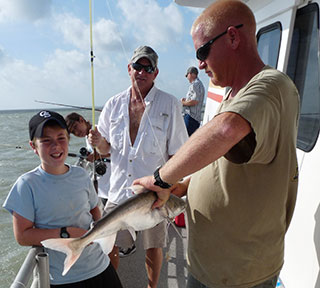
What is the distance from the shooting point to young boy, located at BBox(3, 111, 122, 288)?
198 cm

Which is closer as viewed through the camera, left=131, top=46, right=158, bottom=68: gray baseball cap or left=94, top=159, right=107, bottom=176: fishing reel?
left=131, top=46, right=158, bottom=68: gray baseball cap

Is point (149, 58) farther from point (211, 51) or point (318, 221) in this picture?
point (318, 221)

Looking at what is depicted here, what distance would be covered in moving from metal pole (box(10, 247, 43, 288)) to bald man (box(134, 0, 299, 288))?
0.74 metres

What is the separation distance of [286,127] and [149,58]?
A: 214 centimetres

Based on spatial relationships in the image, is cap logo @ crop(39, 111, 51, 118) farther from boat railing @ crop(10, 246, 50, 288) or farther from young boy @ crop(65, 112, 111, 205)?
young boy @ crop(65, 112, 111, 205)

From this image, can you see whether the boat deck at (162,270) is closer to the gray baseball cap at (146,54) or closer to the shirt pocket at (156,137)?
the shirt pocket at (156,137)

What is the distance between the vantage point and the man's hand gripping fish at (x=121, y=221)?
1.71 metres

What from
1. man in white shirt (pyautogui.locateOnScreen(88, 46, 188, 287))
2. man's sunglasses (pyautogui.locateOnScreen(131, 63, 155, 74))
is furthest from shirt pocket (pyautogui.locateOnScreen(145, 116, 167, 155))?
man's sunglasses (pyautogui.locateOnScreen(131, 63, 155, 74))

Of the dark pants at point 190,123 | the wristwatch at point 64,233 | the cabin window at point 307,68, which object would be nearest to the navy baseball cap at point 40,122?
the wristwatch at point 64,233

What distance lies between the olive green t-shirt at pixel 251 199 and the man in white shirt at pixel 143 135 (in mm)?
1350

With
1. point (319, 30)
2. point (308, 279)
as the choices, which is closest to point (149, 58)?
point (319, 30)

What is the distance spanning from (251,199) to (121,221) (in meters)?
0.78

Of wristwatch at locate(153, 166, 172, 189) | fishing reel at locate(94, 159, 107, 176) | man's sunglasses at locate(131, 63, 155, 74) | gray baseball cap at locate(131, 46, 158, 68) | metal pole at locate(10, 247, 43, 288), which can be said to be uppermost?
gray baseball cap at locate(131, 46, 158, 68)

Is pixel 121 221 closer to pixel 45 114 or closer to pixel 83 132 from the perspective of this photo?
pixel 45 114
